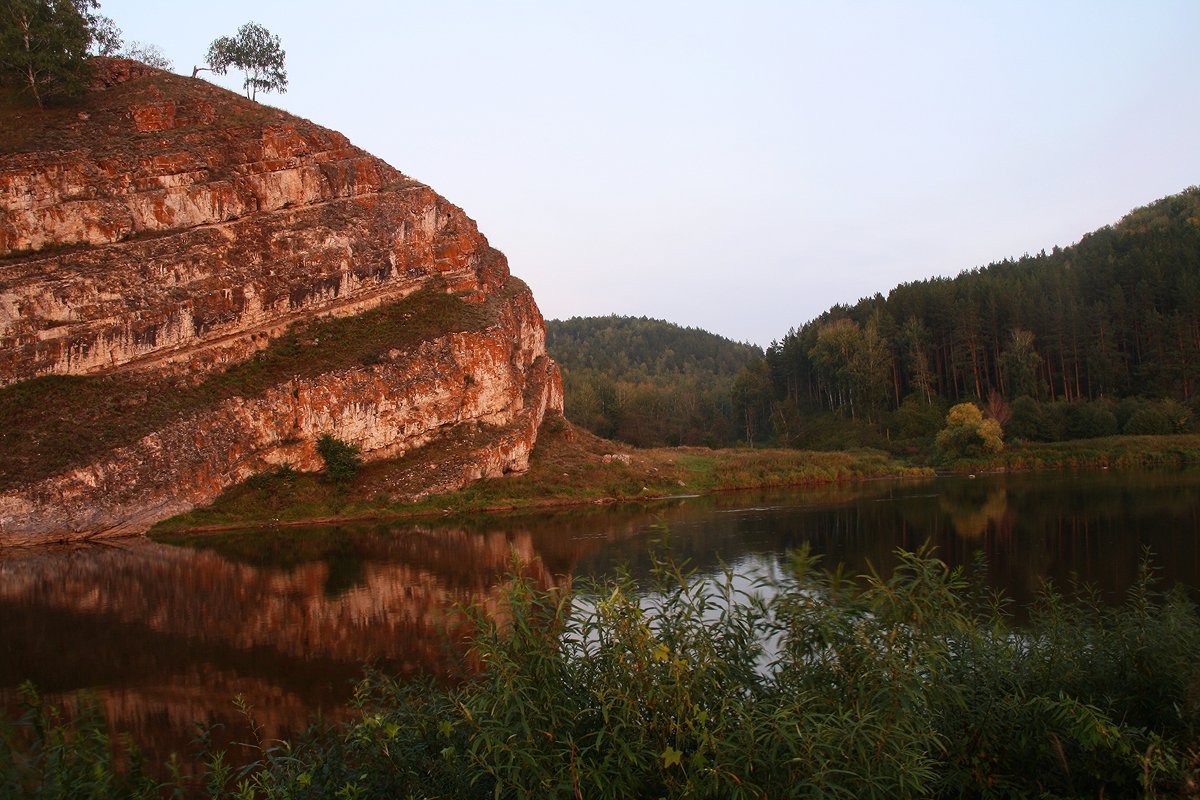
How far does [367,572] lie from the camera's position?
2703 centimetres

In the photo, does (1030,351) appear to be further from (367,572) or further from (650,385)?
(367,572)

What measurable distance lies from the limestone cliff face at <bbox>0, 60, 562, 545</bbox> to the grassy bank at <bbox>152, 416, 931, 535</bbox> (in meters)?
1.41

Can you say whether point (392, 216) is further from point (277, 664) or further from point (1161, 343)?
point (1161, 343)

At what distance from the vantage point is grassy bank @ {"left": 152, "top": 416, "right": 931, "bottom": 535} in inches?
1777

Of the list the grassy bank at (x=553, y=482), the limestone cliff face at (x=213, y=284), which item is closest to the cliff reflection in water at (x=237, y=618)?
the limestone cliff face at (x=213, y=284)

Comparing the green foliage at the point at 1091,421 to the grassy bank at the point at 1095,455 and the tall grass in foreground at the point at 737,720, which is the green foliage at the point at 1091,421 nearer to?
the grassy bank at the point at 1095,455

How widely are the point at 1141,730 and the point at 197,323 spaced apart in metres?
52.9

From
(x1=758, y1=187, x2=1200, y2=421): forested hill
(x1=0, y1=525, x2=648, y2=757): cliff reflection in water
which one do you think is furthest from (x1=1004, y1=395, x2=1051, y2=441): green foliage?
(x1=0, y1=525, x2=648, y2=757): cliff reflection in water

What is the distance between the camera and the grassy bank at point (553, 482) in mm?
45125

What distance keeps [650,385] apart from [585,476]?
232ft

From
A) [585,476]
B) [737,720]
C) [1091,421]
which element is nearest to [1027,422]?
[1091,421]

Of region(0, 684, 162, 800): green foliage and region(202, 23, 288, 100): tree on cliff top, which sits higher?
region(202, 23, 288, 100): tree on cliff top

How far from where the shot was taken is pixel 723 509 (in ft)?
141

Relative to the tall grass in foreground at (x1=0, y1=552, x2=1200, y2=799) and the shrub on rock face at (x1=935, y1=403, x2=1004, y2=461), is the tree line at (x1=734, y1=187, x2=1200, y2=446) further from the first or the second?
the tall grass in foreground at (x1=0, y1=552, x2=1200, y2=799)
